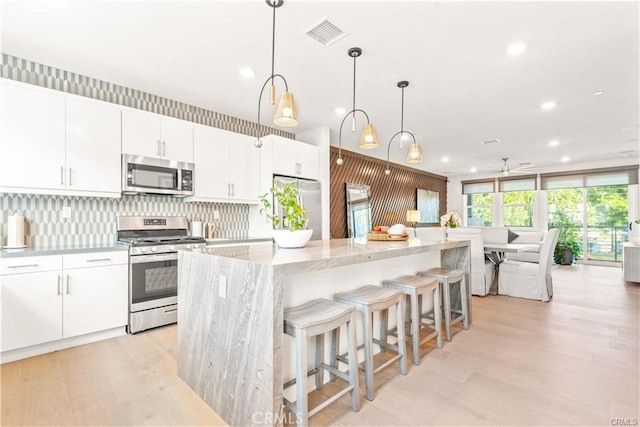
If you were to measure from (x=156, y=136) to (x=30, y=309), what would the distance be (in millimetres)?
1959

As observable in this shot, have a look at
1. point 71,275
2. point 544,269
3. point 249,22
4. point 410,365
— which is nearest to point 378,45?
point 249,22

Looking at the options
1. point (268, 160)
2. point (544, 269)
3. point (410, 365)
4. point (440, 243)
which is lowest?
point (410, 365)

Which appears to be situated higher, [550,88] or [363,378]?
[550,88]

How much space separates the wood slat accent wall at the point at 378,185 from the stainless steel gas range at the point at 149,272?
10.4ft

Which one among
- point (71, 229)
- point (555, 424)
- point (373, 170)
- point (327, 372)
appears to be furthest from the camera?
point (373, 170)

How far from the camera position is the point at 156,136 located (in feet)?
11.3

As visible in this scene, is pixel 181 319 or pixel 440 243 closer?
pixel 181 319

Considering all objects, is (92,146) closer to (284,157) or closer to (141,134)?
(141,134)

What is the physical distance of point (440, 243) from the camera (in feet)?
9.17

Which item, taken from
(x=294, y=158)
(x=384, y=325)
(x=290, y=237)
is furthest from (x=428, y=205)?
(x=290, y=237)

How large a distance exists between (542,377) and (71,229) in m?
4.33

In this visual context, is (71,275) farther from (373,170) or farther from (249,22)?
(373,170)

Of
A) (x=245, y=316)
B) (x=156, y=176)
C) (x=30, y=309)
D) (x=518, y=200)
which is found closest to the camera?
(x=245, y=316)
